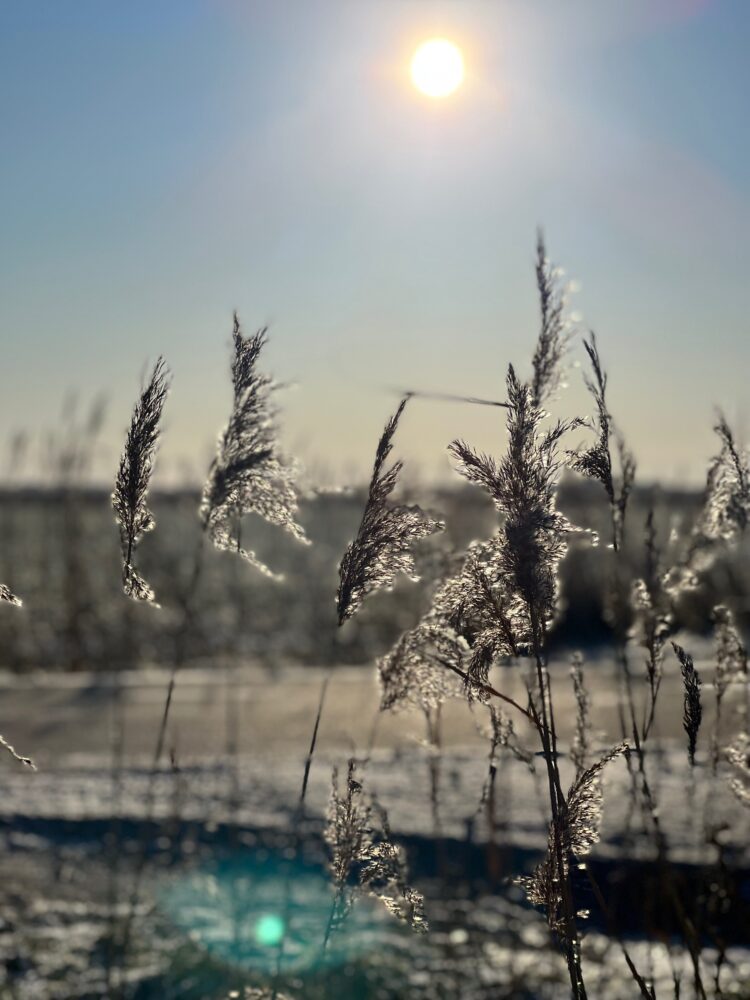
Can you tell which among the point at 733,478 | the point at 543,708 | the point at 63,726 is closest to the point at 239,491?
the point at 543,708

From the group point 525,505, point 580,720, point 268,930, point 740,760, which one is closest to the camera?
point 525,505

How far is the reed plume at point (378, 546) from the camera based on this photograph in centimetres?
178

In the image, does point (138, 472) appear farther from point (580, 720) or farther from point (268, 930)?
point (268, 930)

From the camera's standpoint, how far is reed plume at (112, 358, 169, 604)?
1.87 meters

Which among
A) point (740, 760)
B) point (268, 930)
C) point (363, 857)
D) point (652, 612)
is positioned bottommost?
point (268, 930)

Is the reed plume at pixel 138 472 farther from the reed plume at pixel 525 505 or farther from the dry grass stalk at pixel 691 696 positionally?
the dry grass stalk at pixel 691 696

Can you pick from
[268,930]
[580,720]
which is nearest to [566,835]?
[580,720]

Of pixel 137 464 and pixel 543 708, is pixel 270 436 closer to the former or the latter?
pixel 137 464

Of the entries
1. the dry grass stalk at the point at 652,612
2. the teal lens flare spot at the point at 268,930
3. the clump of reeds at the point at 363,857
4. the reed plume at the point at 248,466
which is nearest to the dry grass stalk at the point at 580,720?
the dry grass stalk at the point at 652,612

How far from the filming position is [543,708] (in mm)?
1749

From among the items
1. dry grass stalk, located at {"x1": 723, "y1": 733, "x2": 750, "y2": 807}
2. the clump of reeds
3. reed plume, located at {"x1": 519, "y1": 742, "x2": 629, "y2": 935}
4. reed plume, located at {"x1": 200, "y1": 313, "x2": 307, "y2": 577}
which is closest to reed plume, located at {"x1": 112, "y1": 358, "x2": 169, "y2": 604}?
reed plume, located at {"x1": 200, "y1": 313, "x2": 307, "y2": 577}

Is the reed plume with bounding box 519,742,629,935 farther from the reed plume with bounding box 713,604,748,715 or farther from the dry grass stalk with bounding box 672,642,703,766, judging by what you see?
the reed plume with bounding box 713,604,748,715

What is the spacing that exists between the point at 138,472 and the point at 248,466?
0.18 meters

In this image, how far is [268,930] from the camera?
392cm
